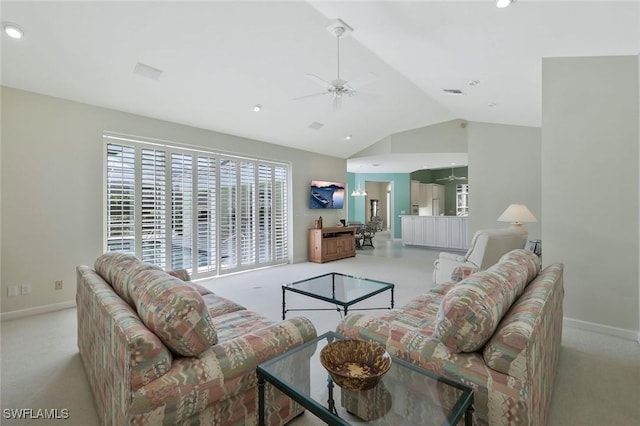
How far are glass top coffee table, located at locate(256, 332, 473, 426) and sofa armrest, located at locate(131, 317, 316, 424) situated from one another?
83 mm

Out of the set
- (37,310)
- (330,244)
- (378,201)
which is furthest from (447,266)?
(378,201)

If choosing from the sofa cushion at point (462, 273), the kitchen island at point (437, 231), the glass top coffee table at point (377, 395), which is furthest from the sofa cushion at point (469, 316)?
the kitchen island at point (437, 231)

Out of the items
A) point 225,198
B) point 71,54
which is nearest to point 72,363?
point 71,54

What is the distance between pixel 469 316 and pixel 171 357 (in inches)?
53.3

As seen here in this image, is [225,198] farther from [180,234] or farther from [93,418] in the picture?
[93,418]

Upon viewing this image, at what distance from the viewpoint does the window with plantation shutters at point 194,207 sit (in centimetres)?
423

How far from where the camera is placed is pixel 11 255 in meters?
3.37

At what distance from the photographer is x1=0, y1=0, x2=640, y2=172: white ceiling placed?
2.53 metres

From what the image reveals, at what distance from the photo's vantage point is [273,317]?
3.45 m

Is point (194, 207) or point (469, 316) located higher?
point (194, 207)

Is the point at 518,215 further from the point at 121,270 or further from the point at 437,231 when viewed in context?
the point at 121,270

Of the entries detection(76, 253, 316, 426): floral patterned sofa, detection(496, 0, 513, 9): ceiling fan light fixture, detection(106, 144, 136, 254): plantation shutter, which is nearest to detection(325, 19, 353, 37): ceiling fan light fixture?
detection(496, 0, 513, 9): ceiling fan light fixture

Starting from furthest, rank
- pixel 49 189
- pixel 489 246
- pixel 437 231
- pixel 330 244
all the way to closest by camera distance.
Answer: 1. pixel 437 231
2. pixel 330 244
3. pixel 489 246
4. pixel 49 189

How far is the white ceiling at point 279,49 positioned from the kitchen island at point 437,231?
4039 mm
